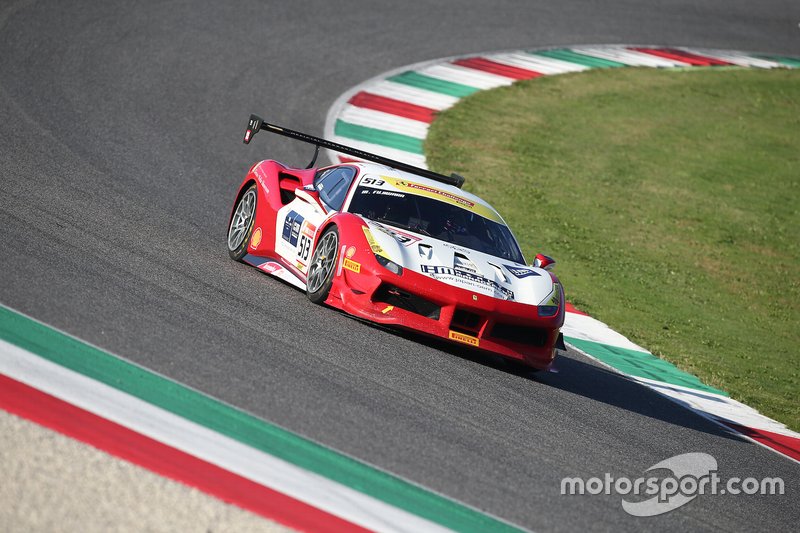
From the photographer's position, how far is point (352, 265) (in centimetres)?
797

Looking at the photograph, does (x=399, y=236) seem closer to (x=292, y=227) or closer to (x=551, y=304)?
(x=551, y=304)

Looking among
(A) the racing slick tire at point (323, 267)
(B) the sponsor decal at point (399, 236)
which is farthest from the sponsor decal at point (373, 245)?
(A) the racing slick tire at point (323, 267)

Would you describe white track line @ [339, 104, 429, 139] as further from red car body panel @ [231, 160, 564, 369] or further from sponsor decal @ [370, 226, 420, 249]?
red car body panel @ [231, 160, 564, 369]

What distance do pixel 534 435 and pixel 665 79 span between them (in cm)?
1738

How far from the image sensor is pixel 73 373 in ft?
18.3

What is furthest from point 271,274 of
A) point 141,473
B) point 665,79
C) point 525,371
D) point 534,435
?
point 665,79

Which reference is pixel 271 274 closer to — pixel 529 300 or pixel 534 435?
pixel 529 300

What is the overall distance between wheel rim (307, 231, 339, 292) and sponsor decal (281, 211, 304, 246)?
1.82 feet

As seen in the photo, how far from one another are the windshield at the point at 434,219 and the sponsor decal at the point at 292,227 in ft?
1.93

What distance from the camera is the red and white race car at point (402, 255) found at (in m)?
7.79

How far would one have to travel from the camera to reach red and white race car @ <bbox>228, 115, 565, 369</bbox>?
7.79 m

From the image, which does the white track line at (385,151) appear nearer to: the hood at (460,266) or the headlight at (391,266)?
the hood at (460,266)

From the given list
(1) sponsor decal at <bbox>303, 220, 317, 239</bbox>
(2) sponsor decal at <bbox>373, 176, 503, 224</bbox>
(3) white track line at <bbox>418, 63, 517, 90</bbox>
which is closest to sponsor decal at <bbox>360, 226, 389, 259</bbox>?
(1) sponsor decal at <bbox>303, 220, 317, 239</bbox>

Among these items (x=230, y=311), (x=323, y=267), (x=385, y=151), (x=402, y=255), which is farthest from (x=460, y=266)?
(x=385, y=151)
